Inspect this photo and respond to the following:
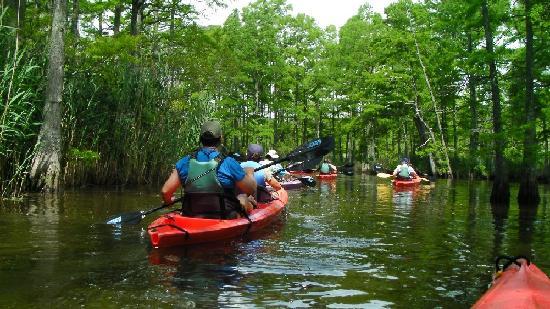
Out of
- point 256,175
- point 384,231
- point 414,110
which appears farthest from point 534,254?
point 414,110

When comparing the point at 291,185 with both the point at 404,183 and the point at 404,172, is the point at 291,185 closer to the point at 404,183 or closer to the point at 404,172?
the point at 404,183

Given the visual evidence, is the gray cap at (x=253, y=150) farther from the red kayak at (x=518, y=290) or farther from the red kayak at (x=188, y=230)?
the red kayak at (x=518, y=290)

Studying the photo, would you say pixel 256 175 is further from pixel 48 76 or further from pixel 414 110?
pixel 414 110

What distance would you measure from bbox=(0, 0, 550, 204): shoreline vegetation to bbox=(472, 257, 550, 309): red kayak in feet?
28.7

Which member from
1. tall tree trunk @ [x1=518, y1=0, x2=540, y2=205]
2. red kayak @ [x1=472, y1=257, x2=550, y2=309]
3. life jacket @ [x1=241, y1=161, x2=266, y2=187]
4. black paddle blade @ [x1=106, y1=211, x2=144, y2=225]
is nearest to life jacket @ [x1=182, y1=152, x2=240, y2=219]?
black paddle blade @ [x1=106, y1=211, x2=144, y2=225]

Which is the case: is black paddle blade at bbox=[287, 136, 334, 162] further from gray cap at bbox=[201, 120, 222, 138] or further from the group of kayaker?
gray cap at bbox=[201, 120, 222, 138]

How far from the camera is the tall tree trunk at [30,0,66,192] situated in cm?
1304

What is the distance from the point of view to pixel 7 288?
16.4ft

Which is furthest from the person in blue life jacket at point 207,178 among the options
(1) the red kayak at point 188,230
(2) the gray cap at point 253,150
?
(2) the gray cap at point 253,150

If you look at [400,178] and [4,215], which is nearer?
[4,215]

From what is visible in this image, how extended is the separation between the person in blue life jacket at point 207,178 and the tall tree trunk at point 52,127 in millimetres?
6600

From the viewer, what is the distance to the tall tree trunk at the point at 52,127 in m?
13.0

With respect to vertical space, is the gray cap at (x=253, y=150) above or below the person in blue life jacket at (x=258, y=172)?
above

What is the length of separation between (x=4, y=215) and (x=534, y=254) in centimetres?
833
